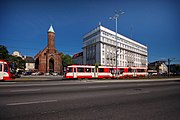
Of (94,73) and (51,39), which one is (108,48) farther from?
(94,73)

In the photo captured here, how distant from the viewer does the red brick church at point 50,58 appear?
7831cm

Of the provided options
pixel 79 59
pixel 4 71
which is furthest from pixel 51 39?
pixel 4 71

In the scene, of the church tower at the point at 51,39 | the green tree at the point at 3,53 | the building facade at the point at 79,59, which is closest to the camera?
the green tree at the point at 3,53

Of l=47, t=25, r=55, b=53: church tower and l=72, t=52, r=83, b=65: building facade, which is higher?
l=47, t=25, r=55, b=53: church tower

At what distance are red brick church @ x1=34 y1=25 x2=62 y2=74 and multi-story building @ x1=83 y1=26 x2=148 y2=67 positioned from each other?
56.5 ft

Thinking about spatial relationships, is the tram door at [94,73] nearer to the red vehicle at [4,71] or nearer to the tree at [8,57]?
the red vehicle at [4,71]

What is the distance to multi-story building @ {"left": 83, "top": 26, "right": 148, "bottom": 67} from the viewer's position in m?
69.4

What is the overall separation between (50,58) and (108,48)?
33955mm

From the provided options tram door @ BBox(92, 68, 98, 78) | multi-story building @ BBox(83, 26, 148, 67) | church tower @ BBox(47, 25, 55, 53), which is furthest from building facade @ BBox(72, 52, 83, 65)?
tram door @ BBox(92, 68, 98, 78)

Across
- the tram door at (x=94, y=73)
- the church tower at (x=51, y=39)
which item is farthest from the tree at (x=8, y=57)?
the tram door at (x=94, y=73)

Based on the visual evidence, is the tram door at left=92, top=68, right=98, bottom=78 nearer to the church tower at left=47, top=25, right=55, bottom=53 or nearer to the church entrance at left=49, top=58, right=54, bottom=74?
the church tower at left=47, top=25, right=55, bottom=53

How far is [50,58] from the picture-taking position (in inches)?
3152

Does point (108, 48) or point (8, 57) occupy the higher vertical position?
point (108, 48)

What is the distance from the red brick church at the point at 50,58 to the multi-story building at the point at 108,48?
678 inches
